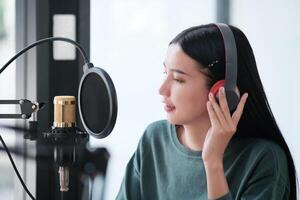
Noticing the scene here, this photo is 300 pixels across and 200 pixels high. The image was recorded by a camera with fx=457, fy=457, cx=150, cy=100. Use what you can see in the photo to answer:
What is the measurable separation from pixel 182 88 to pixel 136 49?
1.44 feet

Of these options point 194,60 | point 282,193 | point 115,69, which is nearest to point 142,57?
point 115,69

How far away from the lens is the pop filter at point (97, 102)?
1052 millimetres

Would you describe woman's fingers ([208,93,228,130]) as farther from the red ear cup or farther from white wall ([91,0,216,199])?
white wall ([91,0,216,199])

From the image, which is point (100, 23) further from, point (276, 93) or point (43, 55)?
point (276, 93)

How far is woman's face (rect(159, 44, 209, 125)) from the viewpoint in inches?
37.8

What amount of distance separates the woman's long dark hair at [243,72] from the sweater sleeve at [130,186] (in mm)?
275

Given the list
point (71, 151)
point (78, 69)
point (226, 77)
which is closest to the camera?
point (226, 77)

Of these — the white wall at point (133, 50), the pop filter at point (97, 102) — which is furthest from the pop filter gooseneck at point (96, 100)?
the white wall at point (133, 50)

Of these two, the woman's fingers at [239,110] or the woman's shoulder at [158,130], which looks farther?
the woman's shoulder at [158,130]

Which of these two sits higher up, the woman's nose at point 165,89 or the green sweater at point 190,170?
the woman's nose at point 165,89

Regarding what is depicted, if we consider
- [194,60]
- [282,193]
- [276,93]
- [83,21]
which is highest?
[83,21]

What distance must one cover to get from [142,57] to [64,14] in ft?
0.85

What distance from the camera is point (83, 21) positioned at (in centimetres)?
131

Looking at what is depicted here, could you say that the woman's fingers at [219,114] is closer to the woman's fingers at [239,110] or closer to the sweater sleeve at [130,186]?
the woman's fingers at [239,110]
